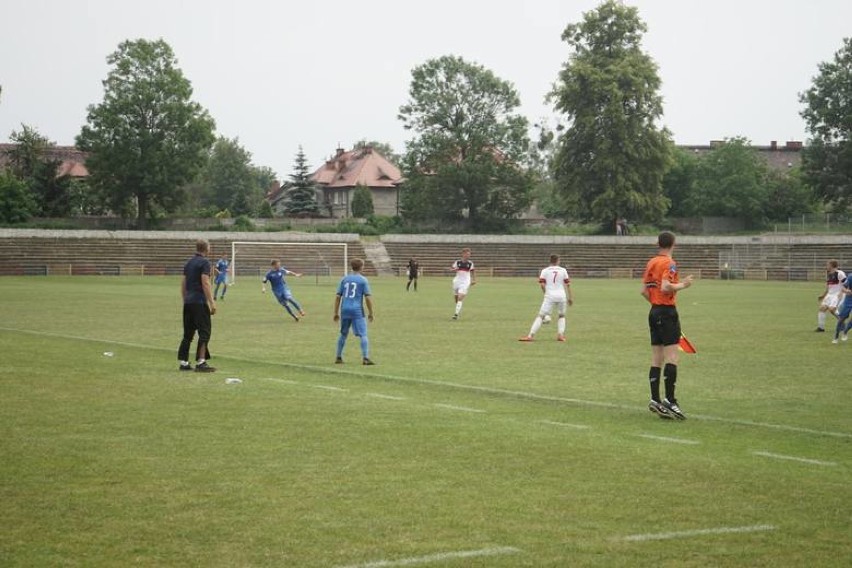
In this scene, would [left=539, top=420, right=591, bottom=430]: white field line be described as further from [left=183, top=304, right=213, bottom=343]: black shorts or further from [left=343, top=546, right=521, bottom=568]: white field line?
[left=183, top=304, right=213, bottom=343]: black shorts

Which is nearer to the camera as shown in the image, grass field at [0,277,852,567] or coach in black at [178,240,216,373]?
grass field at [0,277,852,567]

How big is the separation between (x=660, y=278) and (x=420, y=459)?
4.32m

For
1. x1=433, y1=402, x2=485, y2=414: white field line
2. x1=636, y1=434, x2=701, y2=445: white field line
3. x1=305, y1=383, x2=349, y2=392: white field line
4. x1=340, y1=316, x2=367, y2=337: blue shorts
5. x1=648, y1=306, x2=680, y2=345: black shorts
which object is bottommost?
x1=305, y1=383, x2=349, y2=392: white field line

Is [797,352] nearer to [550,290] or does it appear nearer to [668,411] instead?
[550,290]

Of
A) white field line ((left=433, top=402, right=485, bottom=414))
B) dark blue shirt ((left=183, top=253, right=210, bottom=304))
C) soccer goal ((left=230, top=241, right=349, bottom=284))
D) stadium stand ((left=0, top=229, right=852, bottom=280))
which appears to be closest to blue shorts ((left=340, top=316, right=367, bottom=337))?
dark blue shirt ((left=183, top=253, right=210, bottom=304))

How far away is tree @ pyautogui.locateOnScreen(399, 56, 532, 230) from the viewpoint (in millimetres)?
97875

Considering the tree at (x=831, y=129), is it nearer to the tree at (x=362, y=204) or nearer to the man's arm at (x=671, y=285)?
the tree at (x=362, y=204)

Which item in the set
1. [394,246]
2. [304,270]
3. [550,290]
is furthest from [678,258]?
[550,290]

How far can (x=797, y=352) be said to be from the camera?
71.5 feet

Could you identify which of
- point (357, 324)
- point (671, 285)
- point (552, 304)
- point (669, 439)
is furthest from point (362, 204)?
point (669, 439)

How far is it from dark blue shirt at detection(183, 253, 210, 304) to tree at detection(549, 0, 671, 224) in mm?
73030

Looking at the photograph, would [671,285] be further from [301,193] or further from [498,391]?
[301,193]

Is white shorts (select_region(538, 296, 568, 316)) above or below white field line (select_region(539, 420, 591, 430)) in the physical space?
above

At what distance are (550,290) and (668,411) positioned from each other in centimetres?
1195
